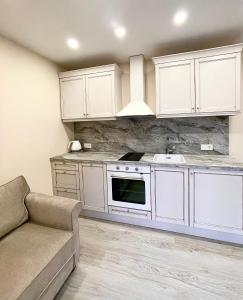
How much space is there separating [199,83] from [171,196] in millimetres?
1481

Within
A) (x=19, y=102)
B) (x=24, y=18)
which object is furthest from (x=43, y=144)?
(x=24, y=18)

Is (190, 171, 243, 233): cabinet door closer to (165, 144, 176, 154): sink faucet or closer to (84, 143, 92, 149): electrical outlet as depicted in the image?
(165, 144, 176, 154): sink faucet

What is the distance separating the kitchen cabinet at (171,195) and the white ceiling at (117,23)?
1.62 metres

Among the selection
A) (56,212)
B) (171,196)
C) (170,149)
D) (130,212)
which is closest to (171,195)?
(171,196)

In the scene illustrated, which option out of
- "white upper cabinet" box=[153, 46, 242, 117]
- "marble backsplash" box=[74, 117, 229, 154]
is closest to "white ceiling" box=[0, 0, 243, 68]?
"white upper cabinet" box=[153, 46, 242, 117]

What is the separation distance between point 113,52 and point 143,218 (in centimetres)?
238

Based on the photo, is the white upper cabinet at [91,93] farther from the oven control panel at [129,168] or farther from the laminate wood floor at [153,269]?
the laminate wood floor at [153,269]

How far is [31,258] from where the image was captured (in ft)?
4.34

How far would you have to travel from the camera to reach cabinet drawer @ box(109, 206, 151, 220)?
2459 mm

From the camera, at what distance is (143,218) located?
2.49 m

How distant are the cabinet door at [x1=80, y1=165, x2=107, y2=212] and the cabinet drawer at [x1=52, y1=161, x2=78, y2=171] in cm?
14

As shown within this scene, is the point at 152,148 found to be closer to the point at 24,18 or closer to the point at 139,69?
the point at 139,69

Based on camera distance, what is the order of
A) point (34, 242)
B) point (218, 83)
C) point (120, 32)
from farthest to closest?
point (218, 83), point (120, 32), point (34, 242)

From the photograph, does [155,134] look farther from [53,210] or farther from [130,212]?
[53,210]
